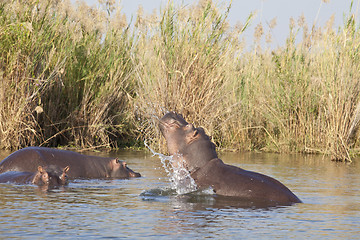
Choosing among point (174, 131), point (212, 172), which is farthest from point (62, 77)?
point (212, 172)

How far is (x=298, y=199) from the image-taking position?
6.84 meters

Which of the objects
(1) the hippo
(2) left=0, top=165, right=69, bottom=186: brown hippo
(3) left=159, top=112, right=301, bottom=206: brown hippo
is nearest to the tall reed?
(1) the hippo

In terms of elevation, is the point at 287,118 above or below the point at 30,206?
above

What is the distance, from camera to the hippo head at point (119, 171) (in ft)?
29.9

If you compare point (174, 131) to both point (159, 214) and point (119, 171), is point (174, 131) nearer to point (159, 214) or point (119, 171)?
point (159, 214)

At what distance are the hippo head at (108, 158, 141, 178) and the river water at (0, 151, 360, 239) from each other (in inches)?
17.2

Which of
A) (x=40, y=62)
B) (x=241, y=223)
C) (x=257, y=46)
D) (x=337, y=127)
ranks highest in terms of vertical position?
(x=257, y=46)

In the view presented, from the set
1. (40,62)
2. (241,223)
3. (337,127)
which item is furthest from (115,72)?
(241,223)

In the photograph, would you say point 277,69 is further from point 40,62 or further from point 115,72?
point 40,62

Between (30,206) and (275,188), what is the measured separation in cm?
243

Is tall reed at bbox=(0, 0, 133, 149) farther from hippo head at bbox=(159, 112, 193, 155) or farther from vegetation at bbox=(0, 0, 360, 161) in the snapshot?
hippo head at bbox=(159, 112, 193, 155)

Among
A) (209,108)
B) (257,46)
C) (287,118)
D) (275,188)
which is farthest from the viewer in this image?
(257,46)

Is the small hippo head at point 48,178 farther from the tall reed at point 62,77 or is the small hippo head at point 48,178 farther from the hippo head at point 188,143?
the tall reed at point 62,77

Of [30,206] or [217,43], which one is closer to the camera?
[30,206]
